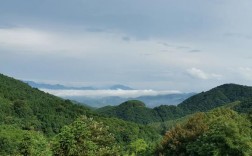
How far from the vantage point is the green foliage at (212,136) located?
57781 mm

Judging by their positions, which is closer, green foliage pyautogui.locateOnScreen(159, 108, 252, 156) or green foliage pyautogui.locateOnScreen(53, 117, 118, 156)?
green foliage pyautogui.locateOnScreen(53, 117, 118, 156)

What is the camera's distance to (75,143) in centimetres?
5019

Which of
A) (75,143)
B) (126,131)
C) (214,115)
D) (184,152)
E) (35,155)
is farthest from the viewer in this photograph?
(126,131)

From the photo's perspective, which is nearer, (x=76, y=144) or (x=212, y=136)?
(x=76, y=144)

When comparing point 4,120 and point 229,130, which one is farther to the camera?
point 4,120

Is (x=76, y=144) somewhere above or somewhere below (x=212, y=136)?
below

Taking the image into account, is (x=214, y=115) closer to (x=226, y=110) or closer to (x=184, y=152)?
(x=226, y=110)

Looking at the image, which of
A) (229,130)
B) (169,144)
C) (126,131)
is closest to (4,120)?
(126,131)

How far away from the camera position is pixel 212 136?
58500 mm

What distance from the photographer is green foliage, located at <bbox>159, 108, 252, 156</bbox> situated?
5778cm

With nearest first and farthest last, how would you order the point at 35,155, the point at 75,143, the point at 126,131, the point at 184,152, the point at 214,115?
the point at 75,143
the point at 35,155
the point at 184,152
the point at 214,115
the point at 126,131

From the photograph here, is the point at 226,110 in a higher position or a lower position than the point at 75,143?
higher

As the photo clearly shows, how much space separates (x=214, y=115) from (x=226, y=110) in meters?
3.07

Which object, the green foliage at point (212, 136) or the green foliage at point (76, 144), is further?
the green foliage at point (212, 136)
